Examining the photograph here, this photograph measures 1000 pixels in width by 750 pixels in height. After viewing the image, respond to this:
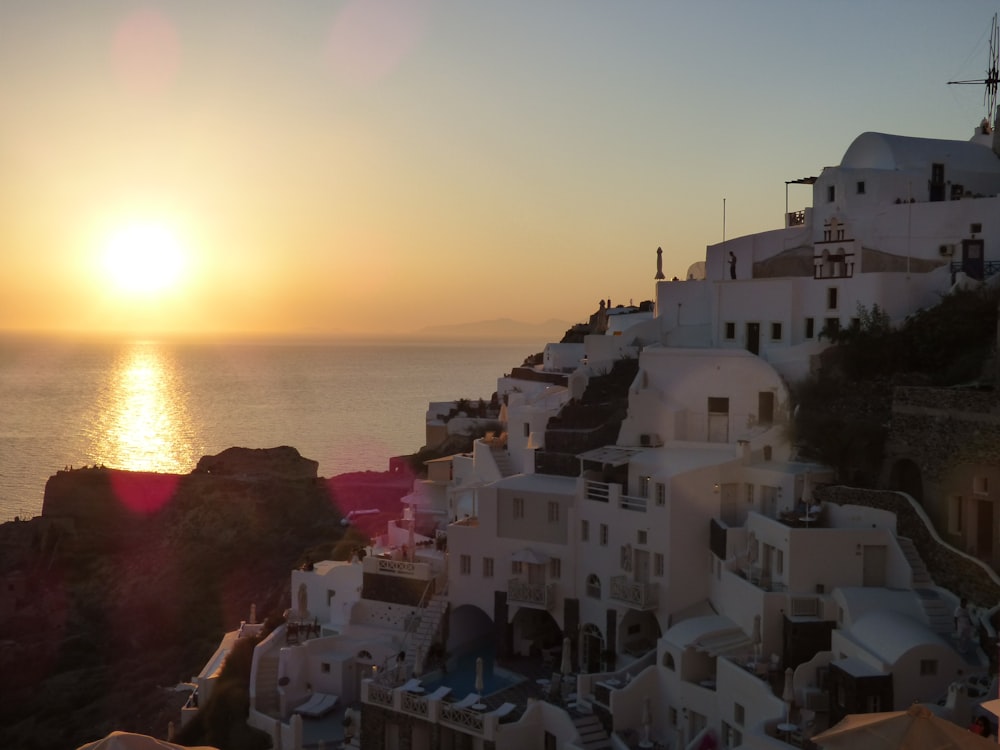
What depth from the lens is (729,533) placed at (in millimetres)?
29234

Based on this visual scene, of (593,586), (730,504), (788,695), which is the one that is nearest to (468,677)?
(593,586)

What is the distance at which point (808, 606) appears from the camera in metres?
25.7

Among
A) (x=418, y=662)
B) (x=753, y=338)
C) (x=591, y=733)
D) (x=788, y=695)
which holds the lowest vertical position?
(x=418, y=662)

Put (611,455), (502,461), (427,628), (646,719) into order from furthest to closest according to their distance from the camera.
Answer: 1. (502,461)
2. (427,628)
3. (611,455)
4. (646,719)

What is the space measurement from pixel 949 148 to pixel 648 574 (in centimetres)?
2097

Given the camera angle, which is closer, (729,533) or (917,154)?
(729,533)

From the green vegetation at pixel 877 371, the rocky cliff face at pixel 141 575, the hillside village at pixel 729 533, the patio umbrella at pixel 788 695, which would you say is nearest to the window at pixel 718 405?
the hillside village at pixel 729 533

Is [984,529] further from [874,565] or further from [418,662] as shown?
[418,662]

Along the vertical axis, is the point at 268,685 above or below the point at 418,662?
below

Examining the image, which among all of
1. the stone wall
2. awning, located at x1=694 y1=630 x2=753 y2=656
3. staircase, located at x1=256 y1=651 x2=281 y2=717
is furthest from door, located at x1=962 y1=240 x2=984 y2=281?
staircase, located at x1=256 y1=651 x2=281 y2=717

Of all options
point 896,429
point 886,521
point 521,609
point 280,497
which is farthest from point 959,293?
point 280,497

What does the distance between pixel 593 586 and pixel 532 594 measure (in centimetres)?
190

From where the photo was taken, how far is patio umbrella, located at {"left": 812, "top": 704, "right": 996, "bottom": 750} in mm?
14992

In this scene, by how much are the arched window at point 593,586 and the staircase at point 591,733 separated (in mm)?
5647
